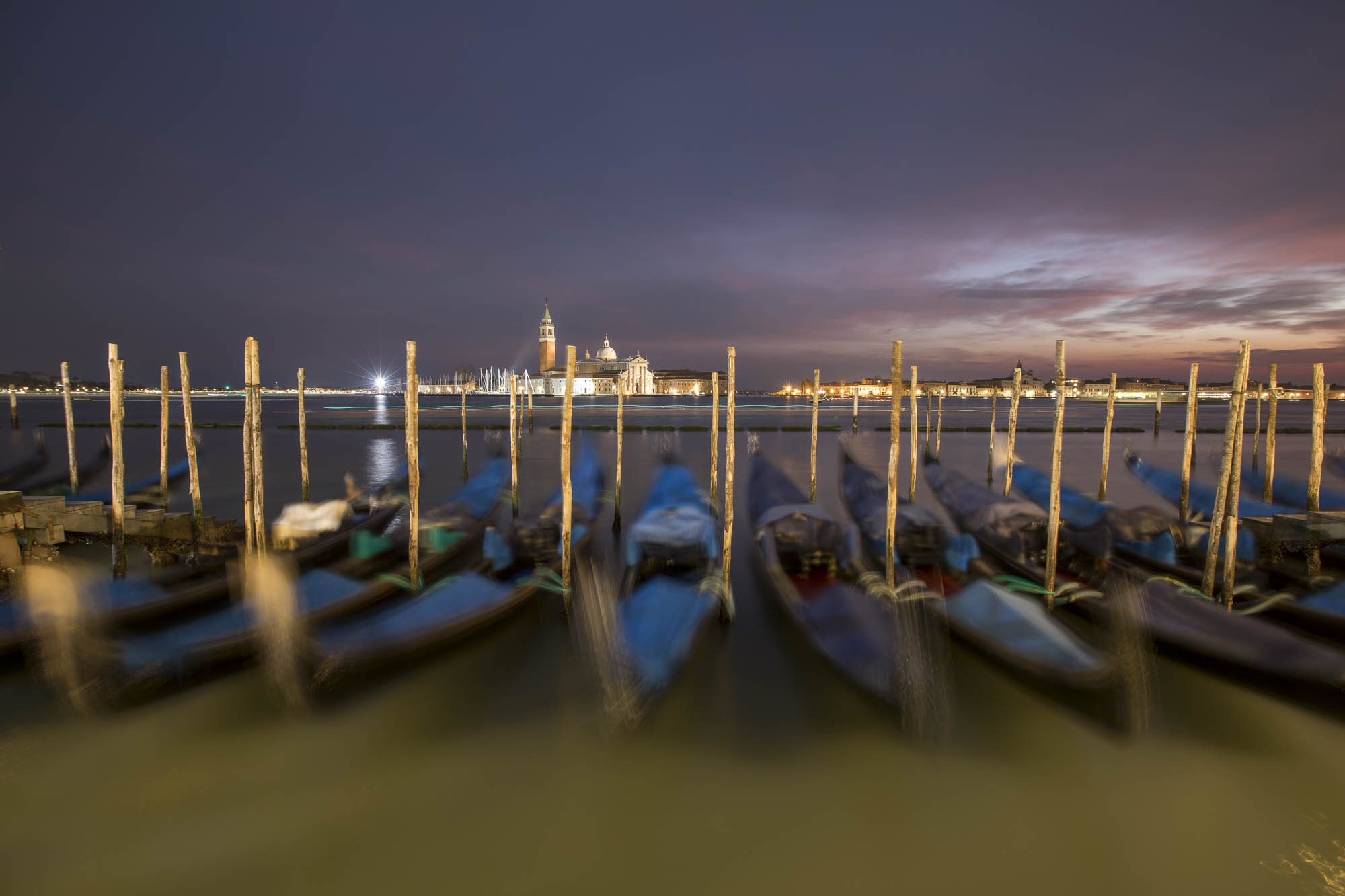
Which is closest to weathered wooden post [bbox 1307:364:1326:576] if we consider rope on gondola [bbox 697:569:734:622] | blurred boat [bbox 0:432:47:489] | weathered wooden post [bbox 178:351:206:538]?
rope on gondola [bbox 697:569:734:622]

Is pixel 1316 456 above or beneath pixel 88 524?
above

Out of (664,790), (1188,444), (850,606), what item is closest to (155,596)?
(664,790)

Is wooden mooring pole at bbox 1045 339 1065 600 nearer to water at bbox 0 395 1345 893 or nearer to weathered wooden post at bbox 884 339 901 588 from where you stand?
water at bbox 0 395 1345 893

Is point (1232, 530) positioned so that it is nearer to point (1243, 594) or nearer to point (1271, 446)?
point (1243, 594)

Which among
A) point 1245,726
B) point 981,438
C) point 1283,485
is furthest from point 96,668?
point 981,438

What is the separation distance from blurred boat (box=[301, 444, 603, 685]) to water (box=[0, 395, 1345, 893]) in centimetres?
30

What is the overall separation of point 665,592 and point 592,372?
97686 millimetres

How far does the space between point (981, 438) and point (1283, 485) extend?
19405 mm

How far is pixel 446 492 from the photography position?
13820 mm

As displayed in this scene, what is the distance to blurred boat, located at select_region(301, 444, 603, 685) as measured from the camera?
4180 millimetres

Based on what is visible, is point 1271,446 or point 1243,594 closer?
point 1243,594

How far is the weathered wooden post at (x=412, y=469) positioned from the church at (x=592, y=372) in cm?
7827

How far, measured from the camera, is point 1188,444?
7887mm

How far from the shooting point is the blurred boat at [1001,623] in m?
3.85
